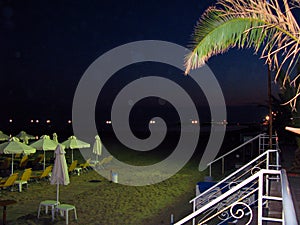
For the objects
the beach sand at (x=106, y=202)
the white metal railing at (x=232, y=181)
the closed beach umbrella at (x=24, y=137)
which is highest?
the closed beach umbrella at (x=24, y=137)

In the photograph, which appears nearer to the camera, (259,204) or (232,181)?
(259,204)

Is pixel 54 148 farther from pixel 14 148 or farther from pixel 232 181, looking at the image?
pixel 232 181

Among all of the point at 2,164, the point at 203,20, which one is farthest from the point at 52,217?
the point at 2,164

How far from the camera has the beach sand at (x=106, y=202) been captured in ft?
27.7

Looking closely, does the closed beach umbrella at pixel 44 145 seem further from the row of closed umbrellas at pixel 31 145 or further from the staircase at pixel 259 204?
the staircase at pixel 259 204

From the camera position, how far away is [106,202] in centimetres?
1017

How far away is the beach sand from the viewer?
27.7 feet

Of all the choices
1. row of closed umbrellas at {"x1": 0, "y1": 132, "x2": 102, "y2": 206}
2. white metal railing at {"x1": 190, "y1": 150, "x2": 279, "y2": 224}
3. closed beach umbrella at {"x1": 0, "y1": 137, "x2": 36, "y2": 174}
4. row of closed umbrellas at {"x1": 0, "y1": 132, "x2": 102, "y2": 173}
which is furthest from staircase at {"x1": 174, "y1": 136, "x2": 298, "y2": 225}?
row of closed umbrellas at {"x1": 0, "y1": 132, "x2": 102, "y2": 173}

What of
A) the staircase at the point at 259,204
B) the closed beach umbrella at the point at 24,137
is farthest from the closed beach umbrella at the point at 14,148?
the staircase at the point at 259,204

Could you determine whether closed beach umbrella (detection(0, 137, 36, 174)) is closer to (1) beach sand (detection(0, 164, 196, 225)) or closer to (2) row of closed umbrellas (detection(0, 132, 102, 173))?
(2) row of closed umbrellas (detection(0, 132, 102, 173))

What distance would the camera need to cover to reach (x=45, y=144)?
47.3 feet

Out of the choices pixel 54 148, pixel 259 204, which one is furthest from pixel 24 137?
pixel 259 204

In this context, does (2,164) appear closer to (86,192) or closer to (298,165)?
(86,192)

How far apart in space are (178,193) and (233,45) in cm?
765
